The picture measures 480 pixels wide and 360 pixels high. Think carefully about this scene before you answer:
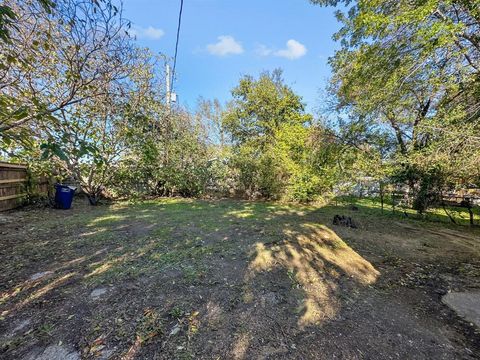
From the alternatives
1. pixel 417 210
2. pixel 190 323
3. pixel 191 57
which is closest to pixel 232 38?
pixel 191 57

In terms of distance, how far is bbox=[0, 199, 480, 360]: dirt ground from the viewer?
5.21ft

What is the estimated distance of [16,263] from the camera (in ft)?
9.04

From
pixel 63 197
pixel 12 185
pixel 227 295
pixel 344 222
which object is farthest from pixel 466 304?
pixel 12 185

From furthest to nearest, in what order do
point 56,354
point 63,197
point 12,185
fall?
point 63,197 < point 12,185 < point 56,354

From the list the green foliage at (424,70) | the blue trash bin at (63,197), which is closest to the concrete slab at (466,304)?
the green foliage at (424,70)

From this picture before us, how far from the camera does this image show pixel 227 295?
2209 mm

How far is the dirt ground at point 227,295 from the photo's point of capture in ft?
5.21

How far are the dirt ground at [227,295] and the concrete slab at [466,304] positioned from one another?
97 mm

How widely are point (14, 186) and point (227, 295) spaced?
6.97 metres

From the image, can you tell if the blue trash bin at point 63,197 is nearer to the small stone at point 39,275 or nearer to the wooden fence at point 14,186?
the wooden fence at point 14,186

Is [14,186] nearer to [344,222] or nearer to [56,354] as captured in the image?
[56,354]

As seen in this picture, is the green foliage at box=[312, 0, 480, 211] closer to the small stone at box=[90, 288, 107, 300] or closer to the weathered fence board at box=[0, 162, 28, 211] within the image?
the small stone at box=[90, 288, 107, 300]

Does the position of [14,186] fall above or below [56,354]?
above

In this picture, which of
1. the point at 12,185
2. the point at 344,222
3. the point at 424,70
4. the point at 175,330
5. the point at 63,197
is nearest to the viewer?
the point at 175,330
